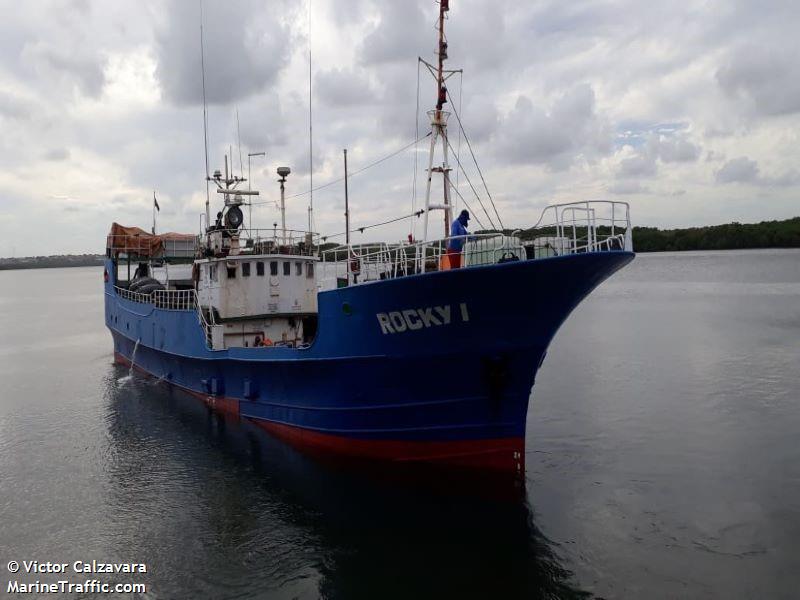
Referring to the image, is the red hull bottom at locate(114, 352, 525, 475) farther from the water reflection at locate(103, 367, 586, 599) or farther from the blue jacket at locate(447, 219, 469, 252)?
the blue jacket at locate(447, 219, 469, 252)

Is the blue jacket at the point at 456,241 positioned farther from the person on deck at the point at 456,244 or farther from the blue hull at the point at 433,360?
the blue hull at the point at 433,360

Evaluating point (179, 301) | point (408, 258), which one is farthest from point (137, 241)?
point (408, 258)

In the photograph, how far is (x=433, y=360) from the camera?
12.2 metres

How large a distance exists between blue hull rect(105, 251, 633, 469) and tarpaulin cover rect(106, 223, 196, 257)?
52.1 feet

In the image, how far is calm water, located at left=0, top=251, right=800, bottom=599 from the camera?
31.3ft

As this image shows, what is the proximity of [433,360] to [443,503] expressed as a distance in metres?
2.88

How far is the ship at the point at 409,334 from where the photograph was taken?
37.3 feet

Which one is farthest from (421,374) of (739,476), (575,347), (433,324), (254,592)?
(575,347)

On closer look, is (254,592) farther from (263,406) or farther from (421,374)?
(263,406)

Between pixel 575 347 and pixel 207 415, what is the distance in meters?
18.3

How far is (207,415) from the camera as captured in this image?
62.0 ft

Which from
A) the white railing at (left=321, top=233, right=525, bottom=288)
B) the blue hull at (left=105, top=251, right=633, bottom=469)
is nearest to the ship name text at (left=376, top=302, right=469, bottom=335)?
the blue hull at (left=105, top=251, right=633, bottom=469)

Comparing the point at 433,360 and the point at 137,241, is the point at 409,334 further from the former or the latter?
the point at 137,241

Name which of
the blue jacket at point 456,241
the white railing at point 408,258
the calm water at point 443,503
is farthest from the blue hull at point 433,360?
the blue jacket at point 456,241
